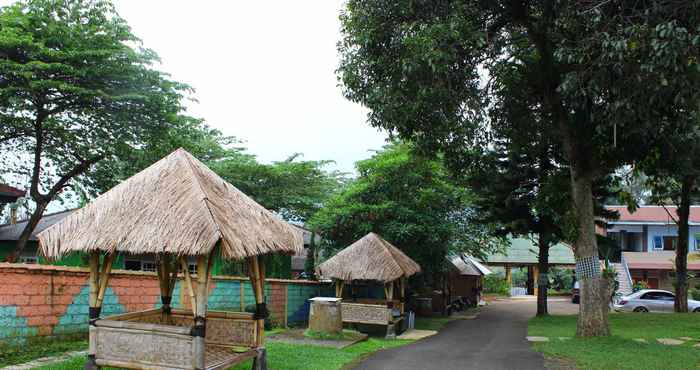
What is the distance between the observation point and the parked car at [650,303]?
28970mm

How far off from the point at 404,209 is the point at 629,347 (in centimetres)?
928

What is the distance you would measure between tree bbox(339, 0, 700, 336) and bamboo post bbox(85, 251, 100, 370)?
769cm

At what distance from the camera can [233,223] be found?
8.25m

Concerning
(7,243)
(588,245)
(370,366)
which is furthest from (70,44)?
(588,245)

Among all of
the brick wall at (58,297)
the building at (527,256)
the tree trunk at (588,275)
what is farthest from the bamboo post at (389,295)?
the building at (527,256)

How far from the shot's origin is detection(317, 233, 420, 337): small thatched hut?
17.5 metres

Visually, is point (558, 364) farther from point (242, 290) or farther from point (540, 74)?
point (242, 290)

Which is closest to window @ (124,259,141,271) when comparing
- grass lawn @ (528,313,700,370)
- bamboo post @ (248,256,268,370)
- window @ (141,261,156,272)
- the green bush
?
window @ (141,261,156,272)

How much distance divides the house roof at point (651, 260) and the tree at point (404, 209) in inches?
904

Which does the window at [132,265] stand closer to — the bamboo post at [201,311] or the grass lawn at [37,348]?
the grass lawn at [37,348]

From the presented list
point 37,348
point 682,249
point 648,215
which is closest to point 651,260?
point 648,215

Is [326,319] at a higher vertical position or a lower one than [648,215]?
lower

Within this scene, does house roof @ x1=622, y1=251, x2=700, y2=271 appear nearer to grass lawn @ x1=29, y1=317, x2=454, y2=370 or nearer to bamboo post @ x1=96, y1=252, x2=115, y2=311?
grass lawn @ x1=29, y1=317, x2=454, y2=370

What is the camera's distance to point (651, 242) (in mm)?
41688
